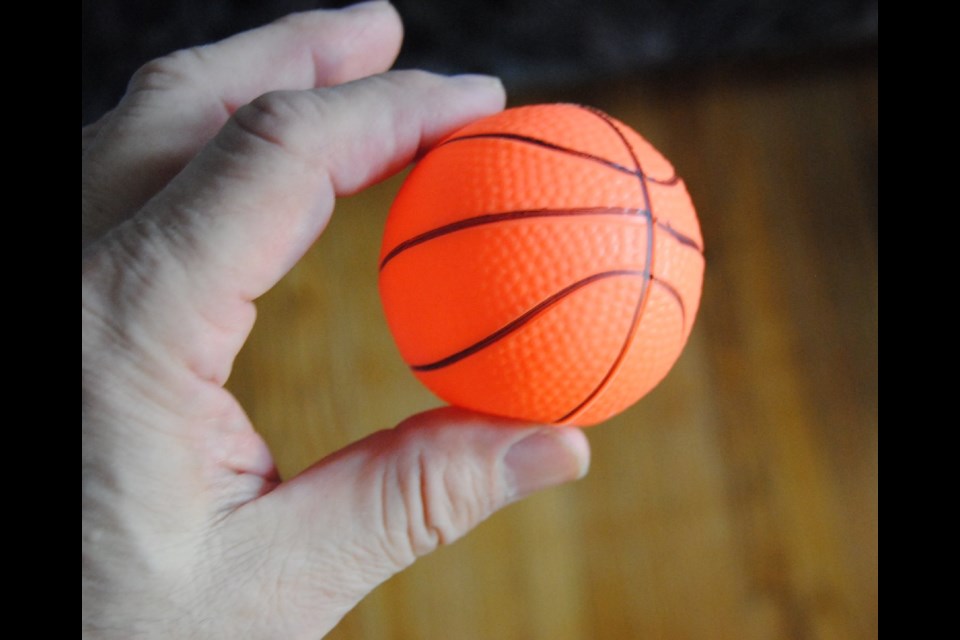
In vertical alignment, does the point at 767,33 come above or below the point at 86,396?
above

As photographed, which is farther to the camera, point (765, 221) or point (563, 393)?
point (765, 221)

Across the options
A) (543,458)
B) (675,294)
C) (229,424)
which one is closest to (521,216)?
(675,294)

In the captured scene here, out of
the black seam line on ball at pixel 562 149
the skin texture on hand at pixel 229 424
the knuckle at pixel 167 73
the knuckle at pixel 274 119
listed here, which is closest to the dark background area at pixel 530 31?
the knuckle at pixel 167 73

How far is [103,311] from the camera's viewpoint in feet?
3.34

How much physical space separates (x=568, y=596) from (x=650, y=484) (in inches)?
13.4

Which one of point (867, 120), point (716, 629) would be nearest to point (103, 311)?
point (716, 629)

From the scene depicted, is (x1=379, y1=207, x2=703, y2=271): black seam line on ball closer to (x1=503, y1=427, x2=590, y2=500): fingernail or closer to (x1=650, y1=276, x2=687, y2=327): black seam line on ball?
(x1=650, y1=276, x2=687, y2=327): black seam line on ball

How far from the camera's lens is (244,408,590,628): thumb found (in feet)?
3.68

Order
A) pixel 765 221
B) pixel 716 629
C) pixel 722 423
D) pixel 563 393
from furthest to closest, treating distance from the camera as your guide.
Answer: pixel 765 221 < pixel 722 423 < pixel 716 629 < pixel 563 393

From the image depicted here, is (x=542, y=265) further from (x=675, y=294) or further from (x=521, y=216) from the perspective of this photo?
(x=675, y=294)

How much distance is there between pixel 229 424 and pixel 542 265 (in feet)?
1.62

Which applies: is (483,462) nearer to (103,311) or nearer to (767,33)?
(103,311)

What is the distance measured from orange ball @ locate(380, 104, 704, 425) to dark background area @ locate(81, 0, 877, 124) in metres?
1.00

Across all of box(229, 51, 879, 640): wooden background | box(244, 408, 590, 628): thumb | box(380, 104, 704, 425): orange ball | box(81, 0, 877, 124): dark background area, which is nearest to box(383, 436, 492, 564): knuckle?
box(244, 408, 590, 628): thumb
